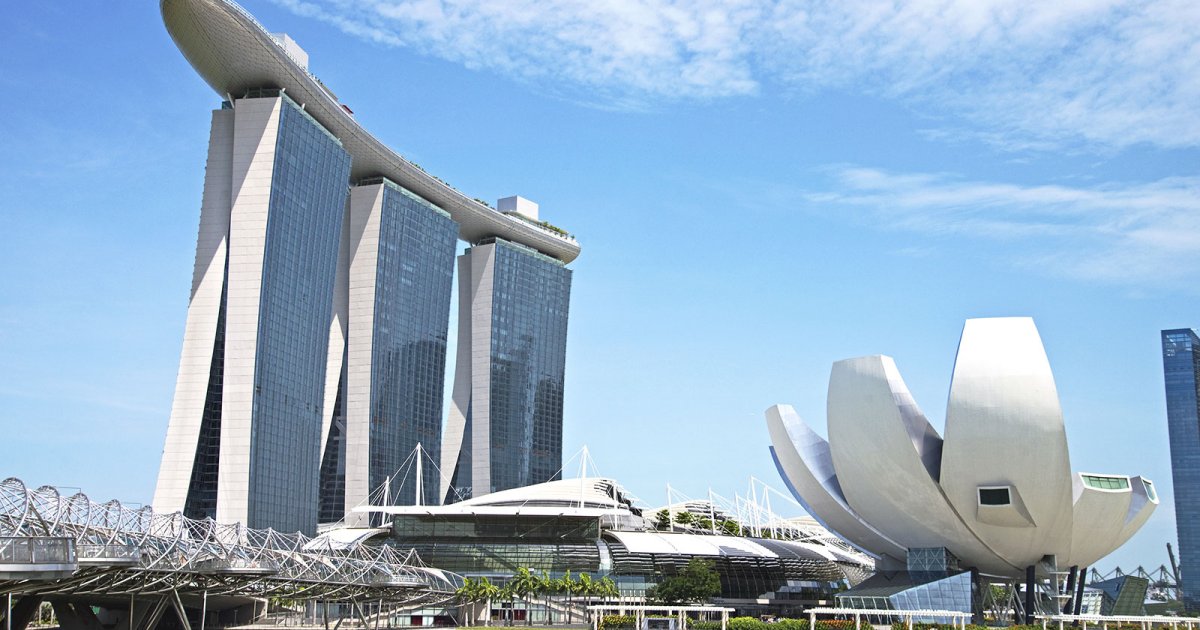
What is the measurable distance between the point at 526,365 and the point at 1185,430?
105015mm

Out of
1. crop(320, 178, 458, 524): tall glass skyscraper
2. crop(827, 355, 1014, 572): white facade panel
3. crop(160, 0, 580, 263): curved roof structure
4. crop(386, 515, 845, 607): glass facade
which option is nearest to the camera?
crop(827, 355, 1014, 572): white facade panel

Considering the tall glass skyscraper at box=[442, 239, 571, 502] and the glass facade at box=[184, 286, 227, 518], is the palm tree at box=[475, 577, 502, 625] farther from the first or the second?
the tall glass skyscraper at box=[442, 239, 571, 502]

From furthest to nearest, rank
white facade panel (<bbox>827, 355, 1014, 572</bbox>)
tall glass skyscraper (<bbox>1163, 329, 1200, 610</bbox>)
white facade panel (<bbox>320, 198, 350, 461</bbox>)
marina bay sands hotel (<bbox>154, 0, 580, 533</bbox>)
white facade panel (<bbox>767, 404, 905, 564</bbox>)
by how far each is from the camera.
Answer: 1. tall glass skyscraper (<bbox>1163, 329, 1200, 610</bbox>)
2. white facade panel (<bbox>320, 198, 350, 461</bbox>)
3. marina bay sands hotel (<bbox>154, 0, 580, 533</bbox>)
4. white facade panel (<bbox>767, 404, 905, 564</bbox>)
5. white facade panel (<bbox>827, 355, 1014, 572</bbox>)

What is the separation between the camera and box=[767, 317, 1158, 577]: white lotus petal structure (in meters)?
65.4

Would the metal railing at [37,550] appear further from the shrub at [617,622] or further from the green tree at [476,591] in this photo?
the green tree at [476,591]

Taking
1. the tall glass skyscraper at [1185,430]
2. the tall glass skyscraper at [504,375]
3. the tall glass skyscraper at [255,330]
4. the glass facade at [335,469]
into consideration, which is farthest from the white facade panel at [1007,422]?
the tall glass skyscraper at [1185,430]

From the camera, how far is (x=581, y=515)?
93.6 metres

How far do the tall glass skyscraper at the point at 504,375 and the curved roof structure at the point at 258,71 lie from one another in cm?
1921

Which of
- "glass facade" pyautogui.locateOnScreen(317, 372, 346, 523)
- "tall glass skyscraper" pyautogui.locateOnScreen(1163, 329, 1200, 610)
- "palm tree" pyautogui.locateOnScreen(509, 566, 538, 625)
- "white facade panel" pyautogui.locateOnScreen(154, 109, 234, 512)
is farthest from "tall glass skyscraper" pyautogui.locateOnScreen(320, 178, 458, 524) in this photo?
"tall glass skyscraper" pyautogui.locateOnScreen(1163, 329, 1200, 610)

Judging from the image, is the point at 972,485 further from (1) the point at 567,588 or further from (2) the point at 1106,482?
(1) the point at 567,588

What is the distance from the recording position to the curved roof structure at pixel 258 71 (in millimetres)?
85562

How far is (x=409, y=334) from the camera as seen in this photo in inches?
4926

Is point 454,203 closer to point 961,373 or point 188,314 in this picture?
point 188,314

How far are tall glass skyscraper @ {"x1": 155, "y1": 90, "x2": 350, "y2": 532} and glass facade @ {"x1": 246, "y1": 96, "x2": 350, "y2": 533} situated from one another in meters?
0.13
